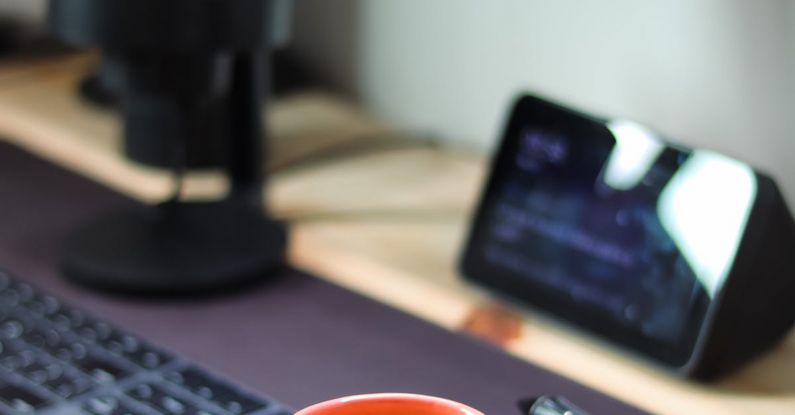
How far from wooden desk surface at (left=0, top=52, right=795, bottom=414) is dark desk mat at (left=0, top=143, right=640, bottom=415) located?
21 millimetres

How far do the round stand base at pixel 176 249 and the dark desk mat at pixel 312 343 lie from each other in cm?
1

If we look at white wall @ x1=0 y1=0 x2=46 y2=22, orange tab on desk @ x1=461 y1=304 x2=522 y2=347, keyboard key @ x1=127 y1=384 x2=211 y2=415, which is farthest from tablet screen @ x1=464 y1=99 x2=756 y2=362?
white wall @ x1=0 y1=0 x2=46 y2=22

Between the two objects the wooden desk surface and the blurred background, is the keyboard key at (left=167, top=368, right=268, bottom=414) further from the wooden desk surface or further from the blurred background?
the blurred background

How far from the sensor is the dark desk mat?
748 millimetres

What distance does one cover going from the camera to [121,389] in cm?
72

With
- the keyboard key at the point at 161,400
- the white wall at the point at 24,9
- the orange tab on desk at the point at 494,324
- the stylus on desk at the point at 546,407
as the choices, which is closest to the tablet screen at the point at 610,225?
the orange tab on desk at the point at 494,324

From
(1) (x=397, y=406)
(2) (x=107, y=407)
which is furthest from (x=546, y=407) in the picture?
(2) (x=107, y=407)

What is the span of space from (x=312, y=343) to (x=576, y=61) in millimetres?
381

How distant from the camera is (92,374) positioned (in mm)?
738

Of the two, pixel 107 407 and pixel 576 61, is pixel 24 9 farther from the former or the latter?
pixel 107 407

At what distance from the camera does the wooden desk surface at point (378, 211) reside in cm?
77

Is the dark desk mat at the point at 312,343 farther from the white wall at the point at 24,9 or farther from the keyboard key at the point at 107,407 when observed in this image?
the white wall at the point at 24,9

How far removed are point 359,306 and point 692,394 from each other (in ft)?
0.77

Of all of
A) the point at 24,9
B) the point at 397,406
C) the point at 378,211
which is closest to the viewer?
the point at 397,406
